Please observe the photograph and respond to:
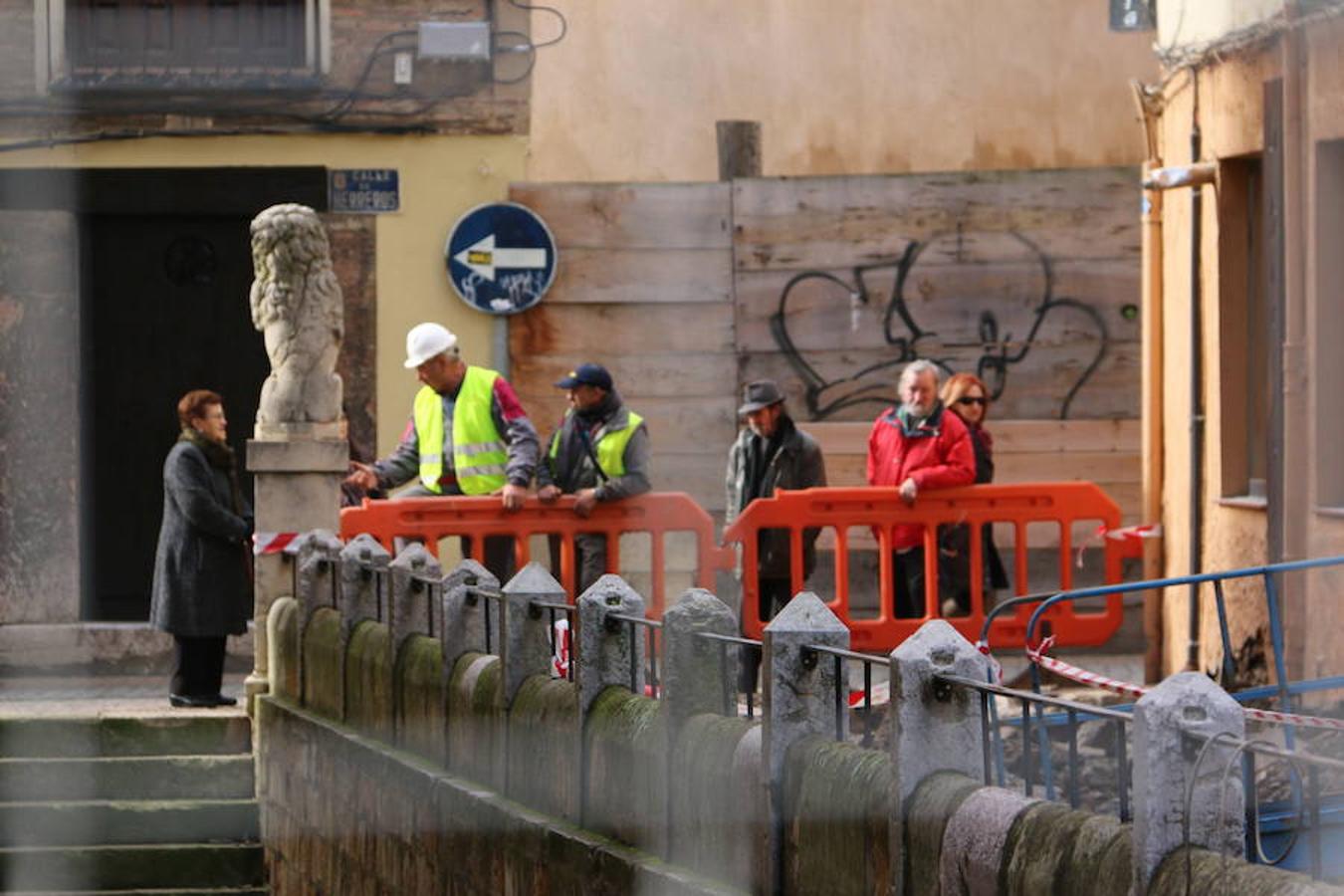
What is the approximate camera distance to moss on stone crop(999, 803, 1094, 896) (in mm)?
7121

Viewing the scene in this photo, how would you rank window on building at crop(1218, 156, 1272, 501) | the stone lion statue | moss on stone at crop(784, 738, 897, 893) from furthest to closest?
the stone lion statue → window on building at crop(1218, 156, 1272, 501) → moss on stone at crop(784, 738, 897, 893)

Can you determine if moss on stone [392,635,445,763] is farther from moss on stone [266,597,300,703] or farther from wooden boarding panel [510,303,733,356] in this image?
wooden boarding panel [510,303,733,356]

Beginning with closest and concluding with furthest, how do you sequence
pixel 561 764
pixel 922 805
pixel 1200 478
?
1. pixel 922 805
2. pixel 561 764
3. pixel 1200 478

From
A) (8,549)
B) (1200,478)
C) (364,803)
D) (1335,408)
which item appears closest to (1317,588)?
(1335,408)

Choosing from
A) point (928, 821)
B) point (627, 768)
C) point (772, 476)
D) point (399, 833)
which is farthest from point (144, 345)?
point (928, 821)

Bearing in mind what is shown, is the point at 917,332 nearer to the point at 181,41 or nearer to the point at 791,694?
the point at 181,41

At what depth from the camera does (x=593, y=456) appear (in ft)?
50.8

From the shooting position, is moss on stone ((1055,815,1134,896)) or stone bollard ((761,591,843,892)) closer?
moss on stone ((1055,815,1134,896))

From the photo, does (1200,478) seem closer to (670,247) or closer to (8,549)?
(670,247)

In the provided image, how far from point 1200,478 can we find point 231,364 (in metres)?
5.78

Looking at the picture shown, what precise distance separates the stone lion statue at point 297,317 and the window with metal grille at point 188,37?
3307 mm

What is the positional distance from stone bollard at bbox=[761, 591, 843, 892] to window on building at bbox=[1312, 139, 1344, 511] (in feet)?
17.1

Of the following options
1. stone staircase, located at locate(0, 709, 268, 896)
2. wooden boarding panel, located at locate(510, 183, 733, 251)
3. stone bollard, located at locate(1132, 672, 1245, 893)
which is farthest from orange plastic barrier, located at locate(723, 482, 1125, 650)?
stone bollard, located at locate(1132, 672, 1245, 893)

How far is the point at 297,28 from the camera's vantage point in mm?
19016
